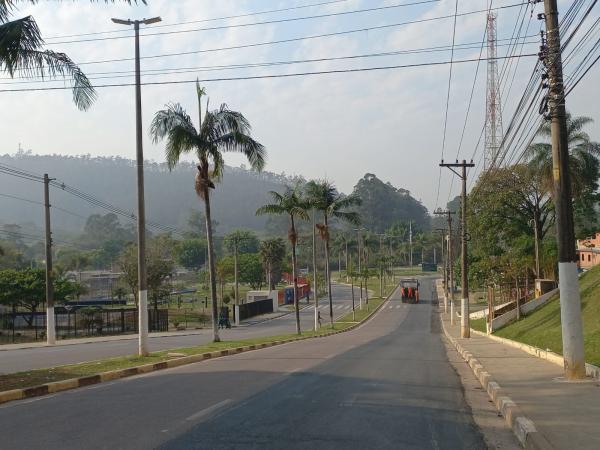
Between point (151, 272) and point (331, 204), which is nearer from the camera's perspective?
point (331, 204)

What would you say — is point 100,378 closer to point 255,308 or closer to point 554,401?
point 554,401

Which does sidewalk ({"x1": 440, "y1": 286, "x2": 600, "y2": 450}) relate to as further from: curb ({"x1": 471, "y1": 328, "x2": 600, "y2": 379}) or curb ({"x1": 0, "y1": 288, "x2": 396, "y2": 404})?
curb ({"x1": 0, "y1": 288, "x2": 396, "y2": 404})

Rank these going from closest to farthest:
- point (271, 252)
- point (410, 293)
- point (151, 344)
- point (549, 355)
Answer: point (549, 355)
point (151, 344)
point (410, 293)
point (271, 252)

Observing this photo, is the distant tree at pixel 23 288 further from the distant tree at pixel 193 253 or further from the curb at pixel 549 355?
the distant tree at pixel 193 253

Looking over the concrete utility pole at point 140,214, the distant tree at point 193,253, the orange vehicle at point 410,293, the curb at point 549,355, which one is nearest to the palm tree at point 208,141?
the concrete utility pole at point 140,214

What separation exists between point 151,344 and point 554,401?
24302mm

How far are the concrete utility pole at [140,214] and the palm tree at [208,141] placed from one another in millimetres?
5350

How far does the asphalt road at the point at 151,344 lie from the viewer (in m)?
21.3

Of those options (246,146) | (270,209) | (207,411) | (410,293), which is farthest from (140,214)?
(410,293)

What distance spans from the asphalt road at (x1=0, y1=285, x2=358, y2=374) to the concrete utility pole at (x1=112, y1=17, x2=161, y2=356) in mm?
2457

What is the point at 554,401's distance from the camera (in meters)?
10.5

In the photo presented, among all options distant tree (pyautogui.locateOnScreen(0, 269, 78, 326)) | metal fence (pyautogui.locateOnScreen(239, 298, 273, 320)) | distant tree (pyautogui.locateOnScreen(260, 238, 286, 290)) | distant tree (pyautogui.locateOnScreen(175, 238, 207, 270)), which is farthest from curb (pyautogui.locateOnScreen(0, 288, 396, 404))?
distant tree (pyautogui.locateOnScreen(175, 238, 207, 270))

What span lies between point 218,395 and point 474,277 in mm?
51440

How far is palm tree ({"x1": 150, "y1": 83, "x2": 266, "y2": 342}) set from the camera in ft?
88.2
